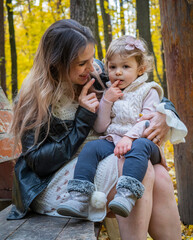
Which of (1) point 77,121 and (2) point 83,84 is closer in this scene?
(1) point 77,121

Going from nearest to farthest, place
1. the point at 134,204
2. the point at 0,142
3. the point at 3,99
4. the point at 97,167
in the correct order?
the point at 134,204, the point at 97,167, the point at 0,142, the point at 3,99

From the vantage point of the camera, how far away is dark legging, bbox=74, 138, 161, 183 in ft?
6.21

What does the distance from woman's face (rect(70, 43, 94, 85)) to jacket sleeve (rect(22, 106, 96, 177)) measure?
27 centimetres

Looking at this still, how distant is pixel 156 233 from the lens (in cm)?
203

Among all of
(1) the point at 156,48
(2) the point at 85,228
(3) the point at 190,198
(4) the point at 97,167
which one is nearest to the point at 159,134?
(4) the point at 97,167

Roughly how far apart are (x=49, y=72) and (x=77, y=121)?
1.46 ft

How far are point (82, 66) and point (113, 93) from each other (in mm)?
323

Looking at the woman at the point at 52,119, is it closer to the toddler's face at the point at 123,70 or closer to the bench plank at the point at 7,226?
the bench plank at the point at 7,226

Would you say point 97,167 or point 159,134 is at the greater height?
point 159,134

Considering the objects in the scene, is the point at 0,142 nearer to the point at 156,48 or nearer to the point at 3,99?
the point at 3,99

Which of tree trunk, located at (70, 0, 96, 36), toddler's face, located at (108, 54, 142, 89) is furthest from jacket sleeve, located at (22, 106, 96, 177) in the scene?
tree trunk, located at (70, 0, 96, 36)

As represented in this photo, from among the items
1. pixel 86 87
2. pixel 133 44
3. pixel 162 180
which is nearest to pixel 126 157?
pixel 162 180

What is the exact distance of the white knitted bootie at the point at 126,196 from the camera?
5.67ft

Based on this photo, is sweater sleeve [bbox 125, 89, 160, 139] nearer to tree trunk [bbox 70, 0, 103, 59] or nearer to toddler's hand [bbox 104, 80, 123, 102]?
toddler's hand [bbox 104, 80, 123, 102]
